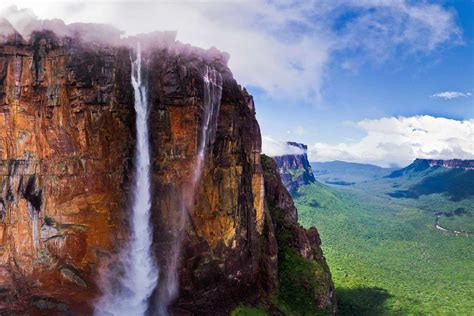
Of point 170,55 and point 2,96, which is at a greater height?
point 170,55

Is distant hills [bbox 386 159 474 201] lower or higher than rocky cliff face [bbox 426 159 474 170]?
lower

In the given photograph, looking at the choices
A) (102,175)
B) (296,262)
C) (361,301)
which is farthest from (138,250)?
(361,301)

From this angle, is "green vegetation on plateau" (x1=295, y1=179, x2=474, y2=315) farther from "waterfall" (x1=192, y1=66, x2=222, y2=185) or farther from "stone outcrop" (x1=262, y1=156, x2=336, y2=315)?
"waterfall" (x1=192, y1=66, x2=222, y2=185)

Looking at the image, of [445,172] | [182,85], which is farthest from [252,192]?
[445,172]

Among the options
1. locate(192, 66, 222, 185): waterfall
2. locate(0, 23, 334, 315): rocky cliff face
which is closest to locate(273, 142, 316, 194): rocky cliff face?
locate(0, 23, 334, 315): rocky cliff face

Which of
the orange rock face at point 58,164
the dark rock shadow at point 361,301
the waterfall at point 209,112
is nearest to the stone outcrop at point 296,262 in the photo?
the dark rock shadow at point 361,301

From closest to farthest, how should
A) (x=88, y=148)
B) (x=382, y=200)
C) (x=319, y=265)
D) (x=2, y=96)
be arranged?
1. (x=2, y=96)
2. (x=88, y=148)
3. (x=319, y=265)
4. (x=382, y=200)

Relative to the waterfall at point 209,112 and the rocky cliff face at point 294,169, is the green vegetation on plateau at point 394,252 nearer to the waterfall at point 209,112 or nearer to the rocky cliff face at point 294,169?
the rocky cliff face at point 294,169

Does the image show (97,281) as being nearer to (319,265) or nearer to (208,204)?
(208,204)

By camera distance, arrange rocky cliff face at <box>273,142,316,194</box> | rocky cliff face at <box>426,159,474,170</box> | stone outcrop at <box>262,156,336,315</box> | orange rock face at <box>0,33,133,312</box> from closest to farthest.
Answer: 1. orange rock face at <box>0,33,133,312</box>
2. stone outcrop at <box>262,156,336,315</box>
3. rocky cliff face at <box>273,142,316,194</box>
4. rocky cliff face at <box>426,159,474,170</box>
